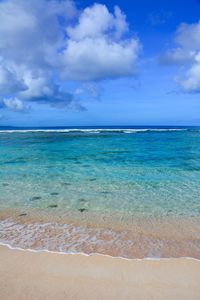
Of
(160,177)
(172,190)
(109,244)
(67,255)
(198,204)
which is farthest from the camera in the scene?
(160,177)

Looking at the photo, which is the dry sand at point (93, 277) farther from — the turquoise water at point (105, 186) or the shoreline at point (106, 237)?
the turquoise water at point (105, 186)

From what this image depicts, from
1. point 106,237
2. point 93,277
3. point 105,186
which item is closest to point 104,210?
point 106,237

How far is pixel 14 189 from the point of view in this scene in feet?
33.9

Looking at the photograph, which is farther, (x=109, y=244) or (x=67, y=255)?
(x=109, y=244)

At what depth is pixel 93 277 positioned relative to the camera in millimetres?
4344

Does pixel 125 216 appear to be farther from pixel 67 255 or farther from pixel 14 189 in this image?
pixel 14 189

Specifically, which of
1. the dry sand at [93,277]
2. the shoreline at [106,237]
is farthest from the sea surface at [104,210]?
the dry sand at [93,277]

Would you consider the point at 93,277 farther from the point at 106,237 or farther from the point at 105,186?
the point at 105,186

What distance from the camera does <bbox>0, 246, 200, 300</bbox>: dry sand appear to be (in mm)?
3914

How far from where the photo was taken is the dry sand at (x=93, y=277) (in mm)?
3914

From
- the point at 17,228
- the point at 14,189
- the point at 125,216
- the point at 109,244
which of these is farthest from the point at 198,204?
the point at 14,189

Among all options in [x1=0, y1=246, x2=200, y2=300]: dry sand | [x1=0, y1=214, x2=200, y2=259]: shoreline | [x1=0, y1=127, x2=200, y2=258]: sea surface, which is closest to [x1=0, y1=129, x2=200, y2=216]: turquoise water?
[x1=0, y1=127, x2=200, y2=258]: sea surface

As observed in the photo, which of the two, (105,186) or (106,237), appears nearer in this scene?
(106,237)

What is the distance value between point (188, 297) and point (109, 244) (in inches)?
86.0
